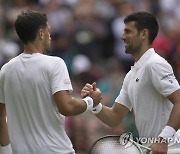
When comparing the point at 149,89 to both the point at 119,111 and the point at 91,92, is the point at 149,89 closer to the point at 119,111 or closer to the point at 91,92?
the point at 91,92

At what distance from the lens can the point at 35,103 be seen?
25.0ft

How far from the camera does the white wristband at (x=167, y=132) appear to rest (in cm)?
752

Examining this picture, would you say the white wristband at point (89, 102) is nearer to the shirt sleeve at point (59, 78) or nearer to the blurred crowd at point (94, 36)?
the shirt sleeve at point (59, 78)

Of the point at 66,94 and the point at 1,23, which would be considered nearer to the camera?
the point at 66,94

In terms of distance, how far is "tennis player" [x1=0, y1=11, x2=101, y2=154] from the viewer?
7.52 metres

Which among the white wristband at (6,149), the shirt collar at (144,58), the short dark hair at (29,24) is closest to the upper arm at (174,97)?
the shirt collar at (144,58)

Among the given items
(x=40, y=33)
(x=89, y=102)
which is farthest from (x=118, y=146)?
(x=40, y=33)

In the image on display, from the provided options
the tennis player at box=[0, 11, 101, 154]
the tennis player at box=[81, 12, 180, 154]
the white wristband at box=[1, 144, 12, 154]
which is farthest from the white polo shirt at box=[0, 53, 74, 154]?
the tennis player at box=[81, 12, 180, 154]

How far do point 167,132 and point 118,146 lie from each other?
0.52m

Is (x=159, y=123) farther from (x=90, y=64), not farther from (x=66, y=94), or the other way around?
(x=90, y=64)

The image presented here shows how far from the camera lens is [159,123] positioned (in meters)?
7.93

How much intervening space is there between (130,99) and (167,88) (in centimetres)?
64

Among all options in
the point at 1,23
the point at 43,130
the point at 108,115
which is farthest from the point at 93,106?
the point at 1,23

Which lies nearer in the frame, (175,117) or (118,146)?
(175,117)
